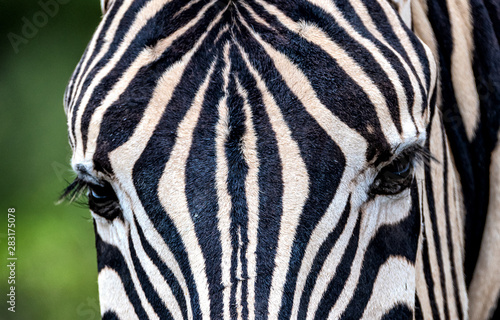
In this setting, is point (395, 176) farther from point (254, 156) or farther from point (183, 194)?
point (183, 194)

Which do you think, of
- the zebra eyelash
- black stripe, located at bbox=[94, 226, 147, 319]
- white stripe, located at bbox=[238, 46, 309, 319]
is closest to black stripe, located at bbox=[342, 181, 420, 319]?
white stripe, located at bbox=[238, 46, 309, 319]

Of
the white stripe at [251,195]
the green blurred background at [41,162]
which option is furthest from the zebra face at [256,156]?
the green blurred background at [41,162]

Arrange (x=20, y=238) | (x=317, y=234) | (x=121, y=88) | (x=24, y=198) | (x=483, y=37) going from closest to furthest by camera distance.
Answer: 1. (x=317, y=234)
2. (x=121, y=88)
3. (x=483, y=37)
4. (x=20, y=238)
5. (x=24, y=198)

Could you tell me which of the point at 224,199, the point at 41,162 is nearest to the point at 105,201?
the point at 224,199

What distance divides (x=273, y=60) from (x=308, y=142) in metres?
0.34

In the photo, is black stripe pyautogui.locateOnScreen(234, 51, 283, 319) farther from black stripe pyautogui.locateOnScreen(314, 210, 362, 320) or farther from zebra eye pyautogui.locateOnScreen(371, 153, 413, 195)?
zebra eye pyautogui.locateOnScreen(371, 153, 413, 195)

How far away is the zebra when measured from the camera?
2090 millimetres

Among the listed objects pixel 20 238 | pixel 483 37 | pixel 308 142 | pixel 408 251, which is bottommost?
pixel 408 251

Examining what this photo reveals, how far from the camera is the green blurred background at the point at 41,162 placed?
1097 centimetres

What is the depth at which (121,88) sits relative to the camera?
233 centimetres

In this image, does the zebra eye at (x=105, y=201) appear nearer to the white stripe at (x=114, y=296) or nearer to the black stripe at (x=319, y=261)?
the white stripe at (x=114, y=296)

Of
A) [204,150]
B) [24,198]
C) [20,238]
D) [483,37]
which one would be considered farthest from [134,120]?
[24,198]

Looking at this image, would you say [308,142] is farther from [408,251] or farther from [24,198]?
[24,198]

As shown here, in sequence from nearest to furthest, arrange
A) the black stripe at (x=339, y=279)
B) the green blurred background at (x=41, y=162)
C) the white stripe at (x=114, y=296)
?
the black stripe at (x=339, y=279) → the white stripe at (x=114, y=296) → the green blurred background at (x=41, y=162)
